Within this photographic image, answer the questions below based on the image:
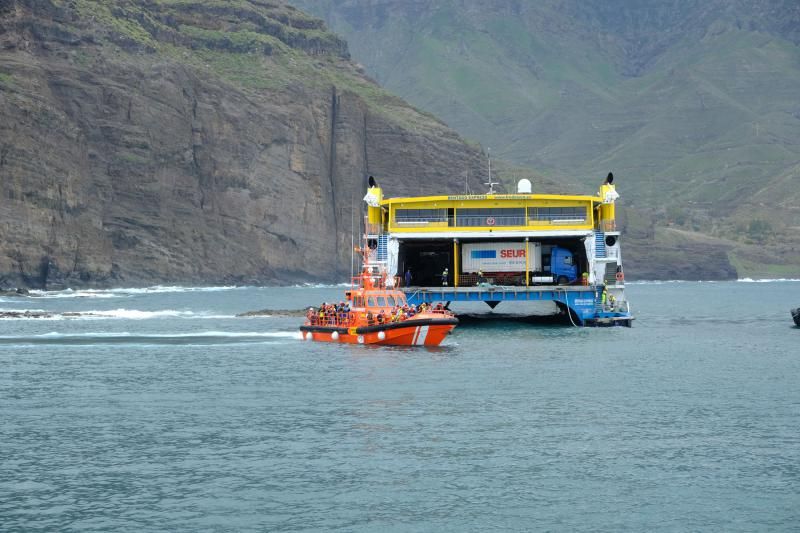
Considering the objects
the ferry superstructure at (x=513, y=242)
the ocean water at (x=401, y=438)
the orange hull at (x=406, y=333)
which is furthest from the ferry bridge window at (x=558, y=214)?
the orange hull at (x=406, y=333)

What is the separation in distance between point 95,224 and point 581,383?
15334cm

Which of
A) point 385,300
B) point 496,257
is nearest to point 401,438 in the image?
point 385,300

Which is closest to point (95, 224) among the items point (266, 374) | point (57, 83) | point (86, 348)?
point (57, 83)

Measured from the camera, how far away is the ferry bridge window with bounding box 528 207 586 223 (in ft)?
261

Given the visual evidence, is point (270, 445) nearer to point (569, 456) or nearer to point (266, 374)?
point (569, 456)

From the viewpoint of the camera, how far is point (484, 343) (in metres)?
69.9

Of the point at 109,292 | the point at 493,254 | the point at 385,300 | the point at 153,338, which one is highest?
the point at 493,254

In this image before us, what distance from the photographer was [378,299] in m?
65.4

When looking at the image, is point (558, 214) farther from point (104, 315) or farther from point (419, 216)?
point (104, 315)

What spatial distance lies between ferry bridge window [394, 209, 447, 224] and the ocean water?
1484cm

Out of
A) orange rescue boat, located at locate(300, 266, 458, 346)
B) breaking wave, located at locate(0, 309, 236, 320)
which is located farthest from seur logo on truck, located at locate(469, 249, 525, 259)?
breaking wave, located at locate(0, 309, 236, 320)

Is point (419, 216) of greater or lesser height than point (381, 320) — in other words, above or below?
above

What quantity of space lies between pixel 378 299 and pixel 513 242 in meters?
18.6

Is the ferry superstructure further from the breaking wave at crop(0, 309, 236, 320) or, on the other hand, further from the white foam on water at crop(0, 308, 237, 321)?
the breaking wave at crop(0, 309, 236, 320)
